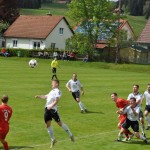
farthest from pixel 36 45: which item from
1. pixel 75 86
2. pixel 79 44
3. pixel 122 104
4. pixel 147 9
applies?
pixel 147 9

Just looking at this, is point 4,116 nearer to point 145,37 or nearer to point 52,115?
point 52,115

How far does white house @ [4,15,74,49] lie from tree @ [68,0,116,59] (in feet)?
35.9

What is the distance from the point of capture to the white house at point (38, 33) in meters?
92.9

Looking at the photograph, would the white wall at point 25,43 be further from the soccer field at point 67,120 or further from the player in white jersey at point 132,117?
the player in white jersey at point 132,117

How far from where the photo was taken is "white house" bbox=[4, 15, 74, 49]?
92.9 m

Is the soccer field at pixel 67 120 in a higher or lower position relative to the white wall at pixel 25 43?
lower

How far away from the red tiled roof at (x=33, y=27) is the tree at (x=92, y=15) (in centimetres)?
1108

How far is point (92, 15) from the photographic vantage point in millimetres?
82312

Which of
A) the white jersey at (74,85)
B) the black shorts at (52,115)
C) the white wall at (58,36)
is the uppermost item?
the white wall at (58,36)

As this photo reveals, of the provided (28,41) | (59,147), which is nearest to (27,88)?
(59,147)

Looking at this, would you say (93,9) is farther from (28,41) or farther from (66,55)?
(28,41)

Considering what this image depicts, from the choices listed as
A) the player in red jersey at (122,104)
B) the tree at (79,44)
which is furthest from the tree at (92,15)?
the player in red jersey at (122,104)

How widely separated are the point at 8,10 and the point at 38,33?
52.7 feet

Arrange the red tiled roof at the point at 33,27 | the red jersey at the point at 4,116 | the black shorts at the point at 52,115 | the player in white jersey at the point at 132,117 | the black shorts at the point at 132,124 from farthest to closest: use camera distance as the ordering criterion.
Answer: the red tiled roof at the point at 33,27, the black shorts at the point at 132,124, the player in white jersey at the point at 132,117, the black shorts at the point at 52,115, the red jersey at the point at 4,116
